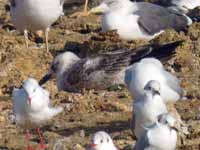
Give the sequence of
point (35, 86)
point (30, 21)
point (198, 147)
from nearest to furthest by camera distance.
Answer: point (198, 147)
point (35, 86)
point (30, 21)

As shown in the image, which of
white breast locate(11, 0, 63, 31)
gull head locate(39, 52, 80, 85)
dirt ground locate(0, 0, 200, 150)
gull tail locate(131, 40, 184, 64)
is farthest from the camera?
white breast locate(11, 0, 63, 31)

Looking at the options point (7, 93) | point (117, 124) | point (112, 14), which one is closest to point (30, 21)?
point (112, 14)

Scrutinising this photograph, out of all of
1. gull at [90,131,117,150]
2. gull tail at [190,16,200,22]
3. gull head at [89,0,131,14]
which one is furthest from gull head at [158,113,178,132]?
gull tail at [190,16,200,22]

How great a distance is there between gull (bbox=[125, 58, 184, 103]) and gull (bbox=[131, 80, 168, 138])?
1.99ft

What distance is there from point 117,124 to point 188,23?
5.60 m

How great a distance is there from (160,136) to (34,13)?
6361 millimetres

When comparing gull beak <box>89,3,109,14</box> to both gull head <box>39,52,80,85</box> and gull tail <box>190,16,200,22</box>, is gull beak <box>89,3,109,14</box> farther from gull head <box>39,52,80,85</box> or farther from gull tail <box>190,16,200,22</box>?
gull head <box>39,52,80,85</box>

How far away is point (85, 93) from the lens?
12648 mm

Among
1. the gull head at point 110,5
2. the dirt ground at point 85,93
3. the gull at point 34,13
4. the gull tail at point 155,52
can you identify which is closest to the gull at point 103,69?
the gull tail at point 155,52

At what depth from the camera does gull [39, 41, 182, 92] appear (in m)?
12.8

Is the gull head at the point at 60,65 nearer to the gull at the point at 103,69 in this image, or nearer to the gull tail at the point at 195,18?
the gull at the point at 103,69

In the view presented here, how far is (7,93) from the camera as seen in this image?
42.6 ft

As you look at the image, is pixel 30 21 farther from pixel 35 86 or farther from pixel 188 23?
pixel 35 86

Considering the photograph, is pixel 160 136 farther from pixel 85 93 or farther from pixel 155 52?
pixel 155 52
